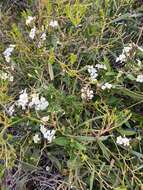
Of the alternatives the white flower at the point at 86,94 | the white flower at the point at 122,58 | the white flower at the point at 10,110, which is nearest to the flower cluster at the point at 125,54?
the white flower at the point at 122,58

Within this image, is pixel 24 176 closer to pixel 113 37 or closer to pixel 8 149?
pixel 8 149

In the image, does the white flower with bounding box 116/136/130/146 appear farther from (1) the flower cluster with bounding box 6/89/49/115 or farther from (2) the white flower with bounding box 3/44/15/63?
(2) the white flower with bounding box 3/44/15/63

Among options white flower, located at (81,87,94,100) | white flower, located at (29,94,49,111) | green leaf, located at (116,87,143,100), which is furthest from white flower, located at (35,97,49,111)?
green leaf, located at (116,87,143,100)

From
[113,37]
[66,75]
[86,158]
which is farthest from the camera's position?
[113,37]

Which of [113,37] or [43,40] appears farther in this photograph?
[113,37]

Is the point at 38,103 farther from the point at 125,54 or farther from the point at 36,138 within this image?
the point at 125,54

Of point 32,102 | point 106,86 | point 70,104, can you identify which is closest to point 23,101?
point 32,102

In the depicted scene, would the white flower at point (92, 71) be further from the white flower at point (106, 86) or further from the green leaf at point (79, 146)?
the green leaf at point (79, 146)

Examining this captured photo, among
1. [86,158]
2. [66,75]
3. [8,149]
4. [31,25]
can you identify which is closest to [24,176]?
[8,149]
